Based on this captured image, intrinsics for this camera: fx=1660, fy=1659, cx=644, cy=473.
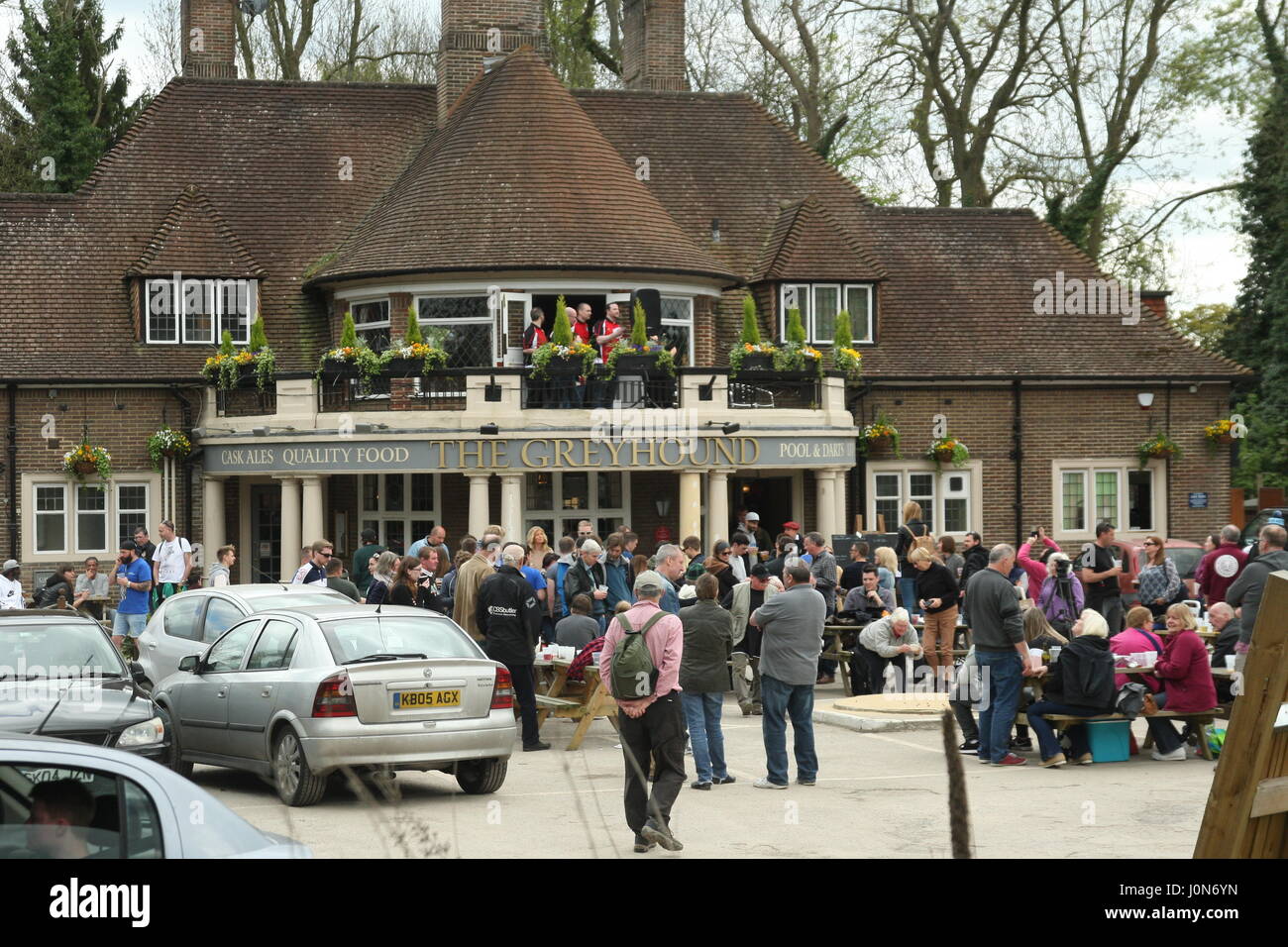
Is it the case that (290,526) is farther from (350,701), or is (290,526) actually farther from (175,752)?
(350,701)

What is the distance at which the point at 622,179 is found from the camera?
2998cm

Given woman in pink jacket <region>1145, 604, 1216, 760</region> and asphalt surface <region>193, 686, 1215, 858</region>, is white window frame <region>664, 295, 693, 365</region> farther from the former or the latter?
woman in pink jacket <region>1145, 604, 1216, 760</region>

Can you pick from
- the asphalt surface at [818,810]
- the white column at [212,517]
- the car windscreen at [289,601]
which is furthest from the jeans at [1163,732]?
the white column at [212,517]

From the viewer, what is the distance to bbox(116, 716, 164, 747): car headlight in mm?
11281

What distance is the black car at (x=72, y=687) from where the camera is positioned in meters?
11.3

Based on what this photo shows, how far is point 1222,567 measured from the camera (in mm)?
17469

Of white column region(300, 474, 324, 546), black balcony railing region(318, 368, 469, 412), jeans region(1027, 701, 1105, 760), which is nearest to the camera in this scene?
jeans region(1027, 701, 1105, 760)

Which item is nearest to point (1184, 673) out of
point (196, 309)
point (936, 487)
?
point (936, 487)

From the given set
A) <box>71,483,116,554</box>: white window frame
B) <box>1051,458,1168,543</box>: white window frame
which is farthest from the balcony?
<box>1051,458,1168,543</box>: white window frame

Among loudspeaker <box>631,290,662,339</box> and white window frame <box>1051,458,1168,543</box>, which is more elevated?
loudspeaker <box>631,290,662,339</box>

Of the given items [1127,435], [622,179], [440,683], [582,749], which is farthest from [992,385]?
[440,683]

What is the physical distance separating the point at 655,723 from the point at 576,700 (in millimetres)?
5362

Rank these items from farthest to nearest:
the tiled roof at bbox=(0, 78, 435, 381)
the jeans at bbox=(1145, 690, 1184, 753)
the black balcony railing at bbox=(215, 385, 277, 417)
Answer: the tiled roof at bbox=(0, 78, 435, 381)
the black balcony railing at bbox=(215, 385, 277, 417)
the jeans at bbox=(1145, 690, 1184, 753)
